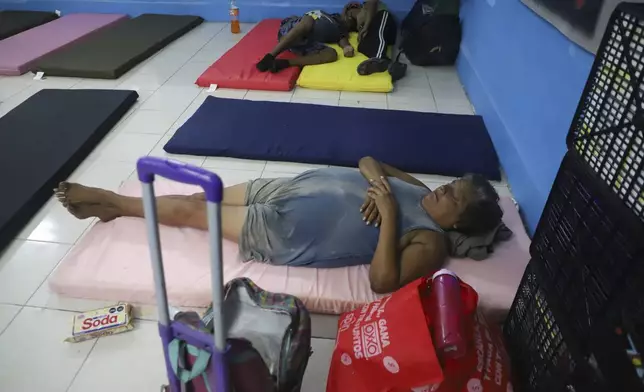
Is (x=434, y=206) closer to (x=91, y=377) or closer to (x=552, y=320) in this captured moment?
(x=552, y=320)

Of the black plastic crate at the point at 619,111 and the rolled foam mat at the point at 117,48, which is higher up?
the black plastic crate at the point at 619,111

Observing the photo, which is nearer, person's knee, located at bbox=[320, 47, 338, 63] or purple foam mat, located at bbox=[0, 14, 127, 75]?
purple foam mat, located at bbox=[0, 14, 127, 75]

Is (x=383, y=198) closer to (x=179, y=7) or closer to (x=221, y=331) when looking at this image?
(x=221, y=331)

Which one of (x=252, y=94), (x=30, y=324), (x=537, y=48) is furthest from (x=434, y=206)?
(x=252, y=94)

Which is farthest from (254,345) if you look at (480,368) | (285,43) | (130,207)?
(285,43)

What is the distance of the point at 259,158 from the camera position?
2787 millimetres

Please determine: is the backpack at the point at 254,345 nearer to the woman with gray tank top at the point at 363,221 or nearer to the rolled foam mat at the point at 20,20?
the woman with gray tank top at the point at 363,221

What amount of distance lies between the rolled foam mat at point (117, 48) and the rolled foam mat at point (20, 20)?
0.75m

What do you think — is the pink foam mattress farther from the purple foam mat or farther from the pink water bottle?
the purple foam mat

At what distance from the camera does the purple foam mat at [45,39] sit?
391 cm

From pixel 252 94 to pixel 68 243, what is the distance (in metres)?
1.94

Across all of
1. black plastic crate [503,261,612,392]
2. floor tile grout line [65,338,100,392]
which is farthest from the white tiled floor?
black plastic crate [503,261,612,392]

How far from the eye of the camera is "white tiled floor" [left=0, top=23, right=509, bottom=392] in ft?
5.21

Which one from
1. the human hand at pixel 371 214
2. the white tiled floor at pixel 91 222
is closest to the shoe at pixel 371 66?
the white tiled floor at pixel 91 222
